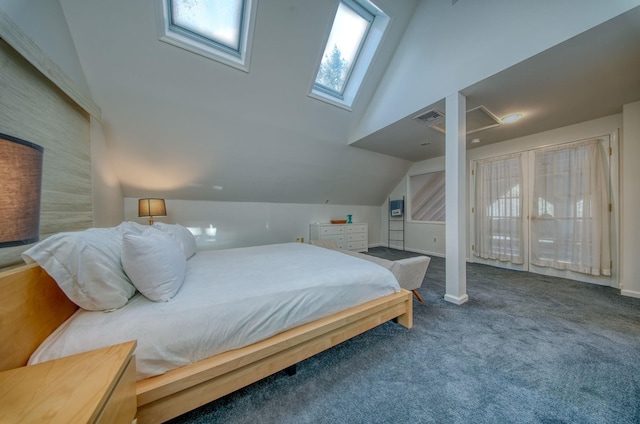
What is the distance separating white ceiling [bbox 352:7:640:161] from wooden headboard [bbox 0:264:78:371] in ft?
11.4

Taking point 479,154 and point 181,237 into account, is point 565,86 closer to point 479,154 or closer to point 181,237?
point 479,154

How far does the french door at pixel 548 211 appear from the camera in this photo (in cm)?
299

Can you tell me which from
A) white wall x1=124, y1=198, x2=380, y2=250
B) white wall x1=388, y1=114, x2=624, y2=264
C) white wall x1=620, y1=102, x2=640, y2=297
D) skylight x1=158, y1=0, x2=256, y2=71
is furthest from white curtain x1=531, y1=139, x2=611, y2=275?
skylight x1=158, y1=0, x2=256, y2=71

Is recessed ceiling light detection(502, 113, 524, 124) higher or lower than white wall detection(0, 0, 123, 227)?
higher

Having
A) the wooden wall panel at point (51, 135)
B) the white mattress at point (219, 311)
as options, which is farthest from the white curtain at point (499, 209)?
the wooden wall panel at point (51, 135)

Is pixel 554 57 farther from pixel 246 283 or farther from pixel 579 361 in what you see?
pixel 246 283

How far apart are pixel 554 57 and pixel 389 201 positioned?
4.32 metres

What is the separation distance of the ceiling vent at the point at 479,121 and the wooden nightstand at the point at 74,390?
3.82 meters

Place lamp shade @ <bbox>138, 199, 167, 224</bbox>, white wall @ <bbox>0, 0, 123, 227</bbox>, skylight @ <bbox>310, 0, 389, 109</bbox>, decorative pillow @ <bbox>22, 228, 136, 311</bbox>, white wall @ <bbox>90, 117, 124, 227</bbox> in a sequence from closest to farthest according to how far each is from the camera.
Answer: decorative pillow @ <bbox>22, 228, 136, 311</bbox> < white wall @ <bbox>0, 0, 123, 227</bbox> < white wall @ <bbox>90, 117, 124, 227</bbox> < skylight @ <bbox>310, 0, 389, 109</bbox> < lamp shade @ <bbox>138, 199, 167, 224</bbox>

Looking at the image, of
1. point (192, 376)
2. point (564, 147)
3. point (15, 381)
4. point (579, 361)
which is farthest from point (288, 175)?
point (564, 147)

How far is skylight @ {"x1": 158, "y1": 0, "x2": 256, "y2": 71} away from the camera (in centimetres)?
215

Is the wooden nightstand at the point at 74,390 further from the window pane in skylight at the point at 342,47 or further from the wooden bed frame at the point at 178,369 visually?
the window pane in skylight at the point at 342,47

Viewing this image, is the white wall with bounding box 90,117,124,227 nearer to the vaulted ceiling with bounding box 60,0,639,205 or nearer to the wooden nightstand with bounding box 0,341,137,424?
the vaulted ceiling with bounding box 60,0,639,205

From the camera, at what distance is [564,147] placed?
3277mm
